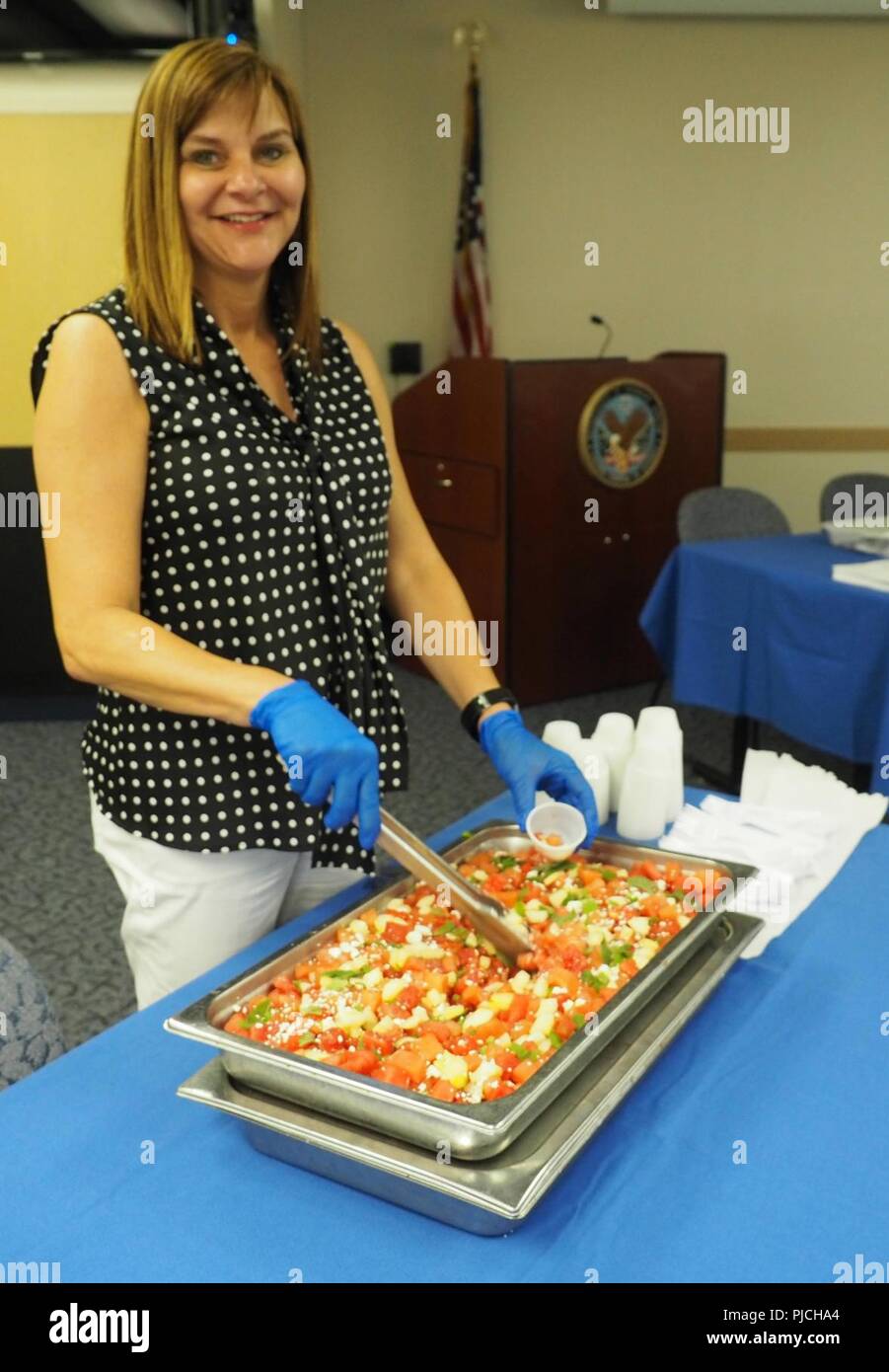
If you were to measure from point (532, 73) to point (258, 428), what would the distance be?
4196 mm

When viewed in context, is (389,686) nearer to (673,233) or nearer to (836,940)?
(836,940)

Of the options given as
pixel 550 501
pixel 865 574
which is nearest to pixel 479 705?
pixel 865 574

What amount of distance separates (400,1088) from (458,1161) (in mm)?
63

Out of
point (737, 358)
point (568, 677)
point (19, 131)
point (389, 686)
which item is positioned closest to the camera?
point (389, 686)

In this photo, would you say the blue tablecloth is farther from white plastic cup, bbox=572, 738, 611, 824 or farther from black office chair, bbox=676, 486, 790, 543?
white plastic cup, bbox=572, 738, 611, 824

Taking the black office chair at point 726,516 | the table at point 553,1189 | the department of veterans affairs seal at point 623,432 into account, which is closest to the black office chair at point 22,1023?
the table at point 553,1189

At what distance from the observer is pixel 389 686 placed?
4.56ft

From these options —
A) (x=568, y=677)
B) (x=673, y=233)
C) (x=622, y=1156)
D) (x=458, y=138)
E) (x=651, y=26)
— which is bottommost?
(x=568, y=677)

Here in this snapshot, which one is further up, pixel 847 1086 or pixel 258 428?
pixel 258 428

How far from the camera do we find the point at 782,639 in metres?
2.88

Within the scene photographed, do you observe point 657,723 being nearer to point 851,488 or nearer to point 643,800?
point 643,800

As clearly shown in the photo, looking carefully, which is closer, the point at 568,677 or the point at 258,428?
the point at 258,428

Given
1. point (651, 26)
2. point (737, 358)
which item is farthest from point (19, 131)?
point (737, 358)

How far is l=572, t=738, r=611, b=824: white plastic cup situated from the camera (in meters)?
1.44
